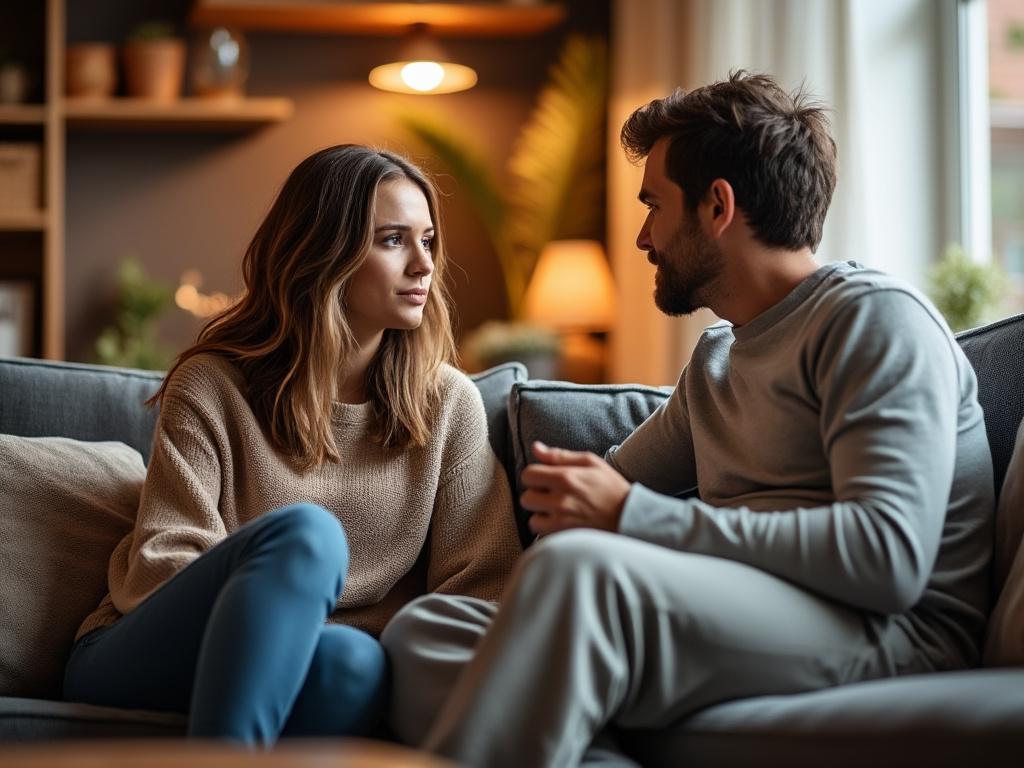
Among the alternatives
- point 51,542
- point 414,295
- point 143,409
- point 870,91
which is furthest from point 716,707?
point 870,91

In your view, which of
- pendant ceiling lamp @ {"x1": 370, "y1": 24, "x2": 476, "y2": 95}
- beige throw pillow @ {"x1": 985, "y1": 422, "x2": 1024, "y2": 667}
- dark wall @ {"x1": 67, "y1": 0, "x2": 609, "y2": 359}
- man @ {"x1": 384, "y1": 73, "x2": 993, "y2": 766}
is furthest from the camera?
dark wall @ {"x1": 67, "y1": 0, "x2": 609, "y2": 359}

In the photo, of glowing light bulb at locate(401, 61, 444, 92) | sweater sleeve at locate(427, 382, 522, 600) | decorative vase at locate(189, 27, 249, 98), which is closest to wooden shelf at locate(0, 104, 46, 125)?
decorative vase at locate(189, 27, 249, 98)

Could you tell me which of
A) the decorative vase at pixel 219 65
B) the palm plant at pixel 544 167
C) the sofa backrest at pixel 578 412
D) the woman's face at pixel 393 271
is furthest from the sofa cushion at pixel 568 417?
the decorative vase at pixel 219 65

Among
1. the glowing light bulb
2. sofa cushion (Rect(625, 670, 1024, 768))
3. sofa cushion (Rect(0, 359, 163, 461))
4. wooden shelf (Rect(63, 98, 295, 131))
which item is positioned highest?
the glowing light bulb

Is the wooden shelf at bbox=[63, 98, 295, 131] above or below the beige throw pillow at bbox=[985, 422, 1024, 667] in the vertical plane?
above

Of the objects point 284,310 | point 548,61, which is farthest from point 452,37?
point 284,310

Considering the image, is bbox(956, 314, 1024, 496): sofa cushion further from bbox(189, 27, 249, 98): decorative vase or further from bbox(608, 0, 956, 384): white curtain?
bbox(189, 27, 249, 98): decorative vase

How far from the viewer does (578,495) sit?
1553mm

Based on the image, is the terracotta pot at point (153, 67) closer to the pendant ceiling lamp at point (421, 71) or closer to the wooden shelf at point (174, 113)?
the wooden shelf at point (174, 113)

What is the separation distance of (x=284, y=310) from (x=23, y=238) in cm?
294

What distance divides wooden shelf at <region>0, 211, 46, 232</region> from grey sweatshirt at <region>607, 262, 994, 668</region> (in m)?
3.20

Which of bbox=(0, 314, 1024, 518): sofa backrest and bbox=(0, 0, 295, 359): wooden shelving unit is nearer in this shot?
bbox=(0, 314, 1024, 518): sofa backrest

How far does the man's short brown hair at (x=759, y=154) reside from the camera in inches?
70.1

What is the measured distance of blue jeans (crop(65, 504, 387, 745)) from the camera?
4.80ft
